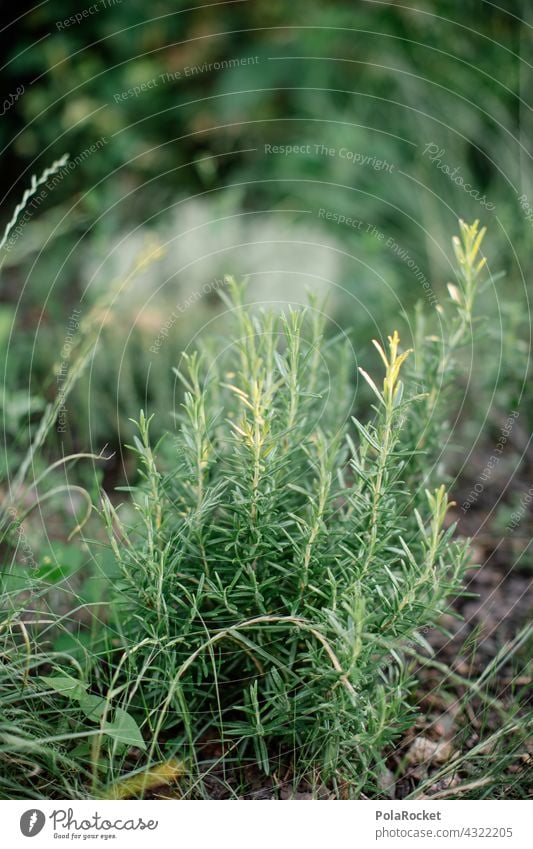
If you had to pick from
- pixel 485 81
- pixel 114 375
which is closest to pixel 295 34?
pixel 485 81

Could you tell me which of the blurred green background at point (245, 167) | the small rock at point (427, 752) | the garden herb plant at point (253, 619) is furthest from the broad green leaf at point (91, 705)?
the blurred green background at point (245, 167)

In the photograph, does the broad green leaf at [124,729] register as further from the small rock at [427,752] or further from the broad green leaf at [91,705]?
the small rock at [427,752]

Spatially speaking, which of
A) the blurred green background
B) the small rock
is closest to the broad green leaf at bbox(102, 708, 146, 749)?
the small rock

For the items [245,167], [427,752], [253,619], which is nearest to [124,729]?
[253,619]

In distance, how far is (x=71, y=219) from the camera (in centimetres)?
253

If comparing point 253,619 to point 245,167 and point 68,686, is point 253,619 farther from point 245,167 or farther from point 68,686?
point 245,167

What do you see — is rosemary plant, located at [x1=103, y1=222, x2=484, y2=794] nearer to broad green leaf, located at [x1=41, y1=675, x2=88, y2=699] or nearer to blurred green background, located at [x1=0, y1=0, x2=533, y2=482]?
broad green leaf, located at [x1=41, y1=675, x2=88, y2=699]

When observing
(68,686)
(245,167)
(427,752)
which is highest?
(245,167)

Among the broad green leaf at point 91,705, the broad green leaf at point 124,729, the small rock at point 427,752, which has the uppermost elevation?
the small rock at point 427,752

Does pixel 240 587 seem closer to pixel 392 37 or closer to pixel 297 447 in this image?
pixel 297 447

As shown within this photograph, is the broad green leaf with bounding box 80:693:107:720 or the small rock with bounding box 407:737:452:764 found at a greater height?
the small rock with bounding box 407:737:452:764

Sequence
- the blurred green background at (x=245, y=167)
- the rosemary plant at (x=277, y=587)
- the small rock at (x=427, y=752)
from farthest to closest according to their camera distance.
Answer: the blurred green background at (x=245, y=167)
the small rock at (x=427, y=752)
the rosemary plant at (x=277, y=587)
